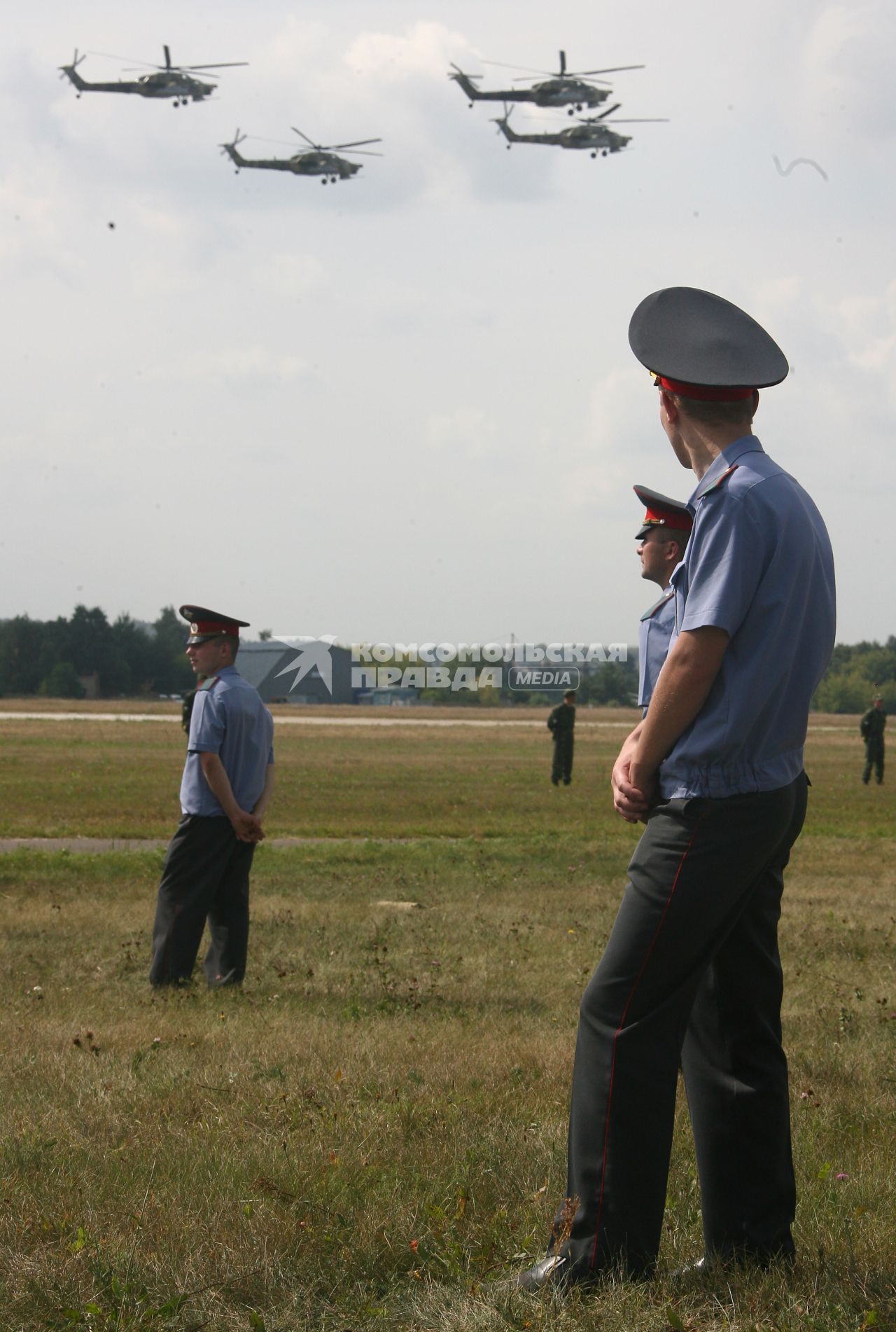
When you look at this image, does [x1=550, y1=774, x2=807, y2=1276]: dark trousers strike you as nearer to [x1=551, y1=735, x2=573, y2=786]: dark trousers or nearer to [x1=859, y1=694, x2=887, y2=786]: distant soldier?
[x1=551, y1=735, x2=573, y2=786]: dark trousers

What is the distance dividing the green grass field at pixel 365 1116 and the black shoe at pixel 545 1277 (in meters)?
0.06

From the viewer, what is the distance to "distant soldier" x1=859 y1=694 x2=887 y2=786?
102ft

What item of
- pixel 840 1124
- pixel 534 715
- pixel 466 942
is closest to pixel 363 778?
pixel 466 942

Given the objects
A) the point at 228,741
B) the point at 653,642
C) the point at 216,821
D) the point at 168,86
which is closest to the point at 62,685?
the point at 168,86

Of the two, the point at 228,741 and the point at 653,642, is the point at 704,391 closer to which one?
the point at 653,642

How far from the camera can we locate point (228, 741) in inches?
297

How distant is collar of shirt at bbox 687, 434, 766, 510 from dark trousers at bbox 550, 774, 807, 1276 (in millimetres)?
704

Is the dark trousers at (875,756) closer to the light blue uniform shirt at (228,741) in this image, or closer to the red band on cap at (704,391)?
the light blue uniform shirt at (228,741)

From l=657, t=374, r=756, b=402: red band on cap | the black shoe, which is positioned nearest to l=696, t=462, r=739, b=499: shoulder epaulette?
l=657, t=374, r=756, b=402: red band on cap

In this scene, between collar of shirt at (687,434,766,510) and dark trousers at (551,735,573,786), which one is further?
dark trousers at (551,735,573,786)

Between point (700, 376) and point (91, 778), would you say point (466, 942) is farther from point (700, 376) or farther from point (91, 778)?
point (91, 778)

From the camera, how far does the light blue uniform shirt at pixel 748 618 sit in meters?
2.98

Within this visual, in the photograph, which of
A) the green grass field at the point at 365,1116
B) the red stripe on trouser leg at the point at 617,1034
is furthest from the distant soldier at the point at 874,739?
the red stripe on trouser leg at the point at 617,1034

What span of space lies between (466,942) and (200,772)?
2.46m
